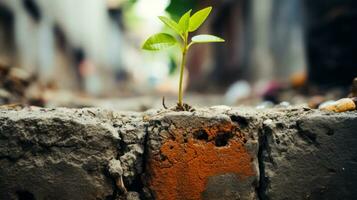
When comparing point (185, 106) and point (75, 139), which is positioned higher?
point (185, 106)

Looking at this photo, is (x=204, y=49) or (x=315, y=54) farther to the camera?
(x=204, y=49)

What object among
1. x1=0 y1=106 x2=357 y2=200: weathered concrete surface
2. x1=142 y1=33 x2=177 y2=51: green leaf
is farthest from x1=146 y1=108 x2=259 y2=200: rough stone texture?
x1=142 y1=33 x2=177 y2=51: green leaf

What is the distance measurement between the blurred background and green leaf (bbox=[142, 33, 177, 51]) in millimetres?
562

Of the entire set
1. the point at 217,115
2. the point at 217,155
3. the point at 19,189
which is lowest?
the point at 19,189

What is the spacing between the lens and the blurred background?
305 centimetres

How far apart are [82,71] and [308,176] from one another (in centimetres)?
709

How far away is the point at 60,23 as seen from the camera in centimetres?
580

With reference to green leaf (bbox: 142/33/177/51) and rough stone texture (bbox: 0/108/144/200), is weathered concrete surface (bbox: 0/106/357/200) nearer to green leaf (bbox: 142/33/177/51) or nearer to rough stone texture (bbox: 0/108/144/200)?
rough stone texture (bbox: 0/108/144/200)

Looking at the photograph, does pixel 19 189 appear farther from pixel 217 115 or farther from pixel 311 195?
pixel 311 195

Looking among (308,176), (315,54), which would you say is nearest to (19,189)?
(308,176)

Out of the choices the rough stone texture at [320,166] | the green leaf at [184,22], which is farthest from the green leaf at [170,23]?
the rough stone texture at [320,166]

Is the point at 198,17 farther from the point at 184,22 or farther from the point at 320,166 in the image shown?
the point at 320,166

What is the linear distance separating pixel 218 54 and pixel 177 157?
6.82 meters

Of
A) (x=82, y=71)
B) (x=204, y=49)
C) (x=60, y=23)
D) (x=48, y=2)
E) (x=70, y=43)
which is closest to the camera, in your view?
(x=48, y=2)
